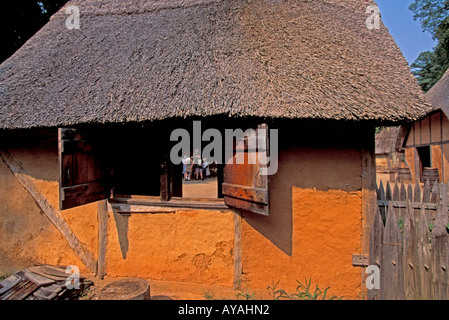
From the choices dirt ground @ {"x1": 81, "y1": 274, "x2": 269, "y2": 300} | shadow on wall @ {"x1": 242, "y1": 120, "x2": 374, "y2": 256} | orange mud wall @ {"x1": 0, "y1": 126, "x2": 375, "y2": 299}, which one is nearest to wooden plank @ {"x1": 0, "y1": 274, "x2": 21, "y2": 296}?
dirt ground @ {"x1": 81, "y1": 274, "x2": 269, "y2": 300}

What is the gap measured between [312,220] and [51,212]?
3.80 m

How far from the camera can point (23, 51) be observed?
→ 4.46 m

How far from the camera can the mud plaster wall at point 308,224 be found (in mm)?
3066

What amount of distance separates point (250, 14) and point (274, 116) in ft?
7.84

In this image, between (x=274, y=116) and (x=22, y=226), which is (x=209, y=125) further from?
(x=22, y=226)

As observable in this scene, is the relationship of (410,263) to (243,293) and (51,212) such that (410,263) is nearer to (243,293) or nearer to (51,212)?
(243,293)

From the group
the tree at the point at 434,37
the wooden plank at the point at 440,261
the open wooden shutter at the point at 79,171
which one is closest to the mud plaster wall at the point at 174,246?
the open wooden shutter at the point at 79,171

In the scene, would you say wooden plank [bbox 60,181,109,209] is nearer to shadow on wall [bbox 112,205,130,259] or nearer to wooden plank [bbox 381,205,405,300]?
shadow on wall [bbox 112,205,130,259]

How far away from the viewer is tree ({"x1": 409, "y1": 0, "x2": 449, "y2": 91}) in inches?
492

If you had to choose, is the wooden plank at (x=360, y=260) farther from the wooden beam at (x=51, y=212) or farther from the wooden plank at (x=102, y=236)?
the wooden beam at (x=51, y=212)

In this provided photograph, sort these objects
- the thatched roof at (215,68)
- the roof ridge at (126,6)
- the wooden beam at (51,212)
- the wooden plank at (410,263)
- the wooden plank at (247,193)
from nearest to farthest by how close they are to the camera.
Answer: the wooden plank at (410,263), the wooden plank at (247,193), the thatched roof at (215,68), the wooden beam at (51,212), the roof ridge at (126,6)

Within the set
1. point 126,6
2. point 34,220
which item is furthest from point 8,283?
point 126,6

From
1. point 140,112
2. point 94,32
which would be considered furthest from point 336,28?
point 94,32

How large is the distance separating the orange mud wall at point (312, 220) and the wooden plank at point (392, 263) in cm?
80
